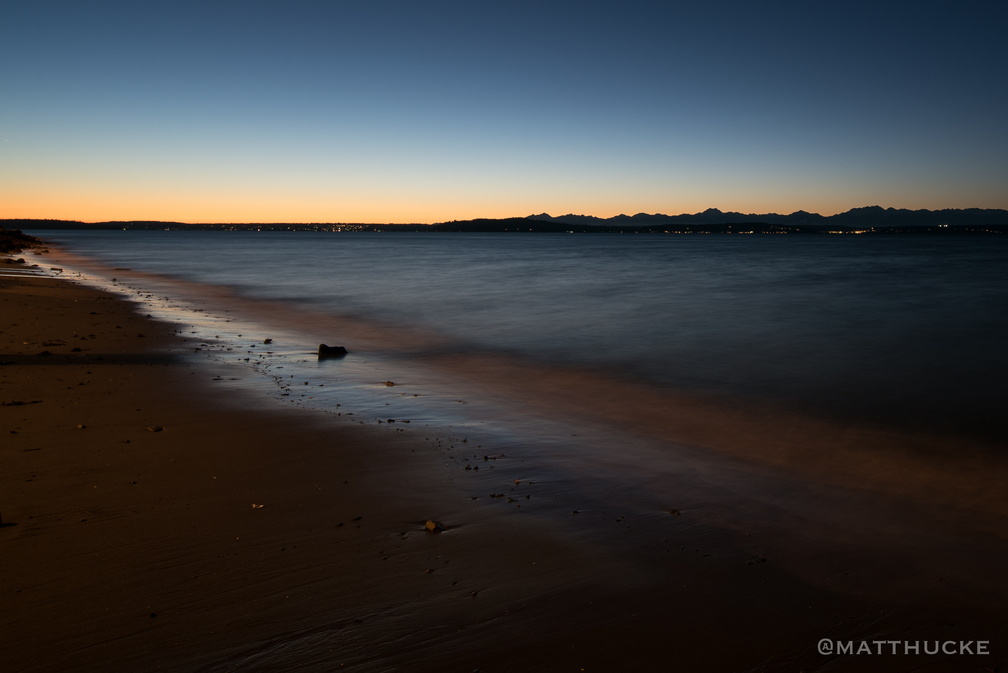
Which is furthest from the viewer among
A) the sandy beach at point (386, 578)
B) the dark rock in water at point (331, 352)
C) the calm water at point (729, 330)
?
the dark rock in water at point (331, 352)

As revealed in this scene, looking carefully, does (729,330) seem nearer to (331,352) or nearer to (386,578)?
(331,352)

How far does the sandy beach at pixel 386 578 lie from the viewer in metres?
3.43

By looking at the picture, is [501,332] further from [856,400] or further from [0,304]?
[0,304]

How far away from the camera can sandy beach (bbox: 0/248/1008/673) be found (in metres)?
3.43

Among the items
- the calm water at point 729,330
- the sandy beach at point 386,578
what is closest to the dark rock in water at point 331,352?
the calm water at point 729,330

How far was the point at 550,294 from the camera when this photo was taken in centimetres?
3164

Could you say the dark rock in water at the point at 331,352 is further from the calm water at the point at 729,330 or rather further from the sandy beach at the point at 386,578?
the sandy beach at the point at 386,578

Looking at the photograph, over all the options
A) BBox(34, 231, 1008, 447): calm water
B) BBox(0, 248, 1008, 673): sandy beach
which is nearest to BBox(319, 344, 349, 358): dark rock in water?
BBox(34, 231, 1008, 447): calm water

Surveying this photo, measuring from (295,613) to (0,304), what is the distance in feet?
58.7

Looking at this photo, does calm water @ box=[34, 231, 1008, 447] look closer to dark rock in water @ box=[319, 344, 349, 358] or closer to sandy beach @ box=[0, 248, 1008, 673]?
dark rock in water @ box=[319, 344, 349, 358]

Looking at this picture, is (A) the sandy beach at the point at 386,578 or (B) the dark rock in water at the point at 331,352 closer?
(A) the sandy beach at the point at 386,578

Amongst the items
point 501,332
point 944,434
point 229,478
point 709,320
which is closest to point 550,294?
point 709,320

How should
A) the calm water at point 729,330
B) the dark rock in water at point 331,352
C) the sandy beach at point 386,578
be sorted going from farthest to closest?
the dark rock in water at point 331,352 < the calm water at point 729,330 < the sandy beach at point 386,578

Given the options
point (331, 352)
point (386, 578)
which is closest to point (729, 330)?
point (331, 352)
